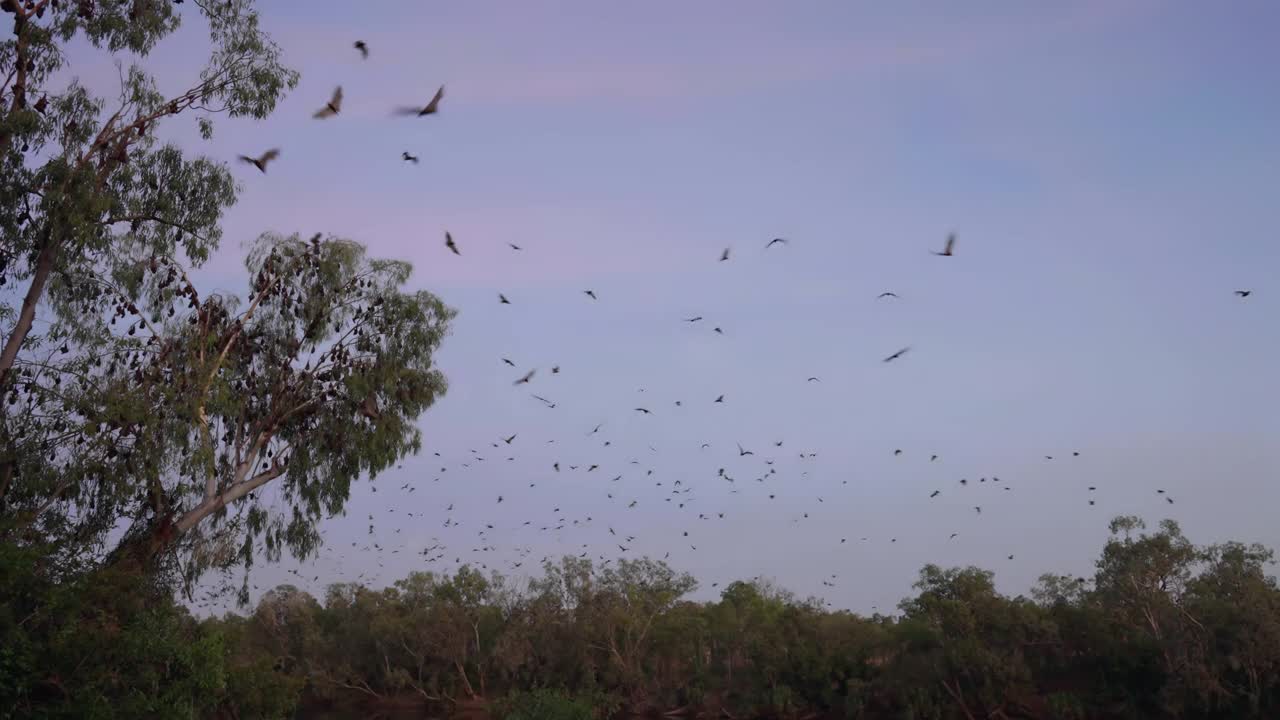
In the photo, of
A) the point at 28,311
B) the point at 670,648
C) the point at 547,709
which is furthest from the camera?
the point at 670,648

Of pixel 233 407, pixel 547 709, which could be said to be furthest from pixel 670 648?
pixel 233 407

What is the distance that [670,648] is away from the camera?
173ft

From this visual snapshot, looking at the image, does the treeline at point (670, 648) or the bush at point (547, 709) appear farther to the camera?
the bush at point (547, 709)

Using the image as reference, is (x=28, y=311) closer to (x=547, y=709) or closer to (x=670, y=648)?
(x=547, y=709)

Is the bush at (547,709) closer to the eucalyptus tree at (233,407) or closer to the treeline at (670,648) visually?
the treeline at (670,648)

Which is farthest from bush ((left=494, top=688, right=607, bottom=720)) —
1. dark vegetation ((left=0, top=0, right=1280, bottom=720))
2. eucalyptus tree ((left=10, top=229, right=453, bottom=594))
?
eucalyptus tree ((left=10, top=229, right=453, bottom=594))

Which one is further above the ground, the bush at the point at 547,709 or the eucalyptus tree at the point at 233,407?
the eucalyptus tree at the point at 233,407

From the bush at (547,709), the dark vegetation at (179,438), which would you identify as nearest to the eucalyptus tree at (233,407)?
the dark vegetation at (179,438)

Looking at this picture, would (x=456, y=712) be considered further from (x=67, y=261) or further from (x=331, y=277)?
(x=67, y=261)

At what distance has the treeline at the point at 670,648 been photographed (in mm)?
15875

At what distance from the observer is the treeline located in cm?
1588

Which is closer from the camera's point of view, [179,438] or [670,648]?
[179,438]

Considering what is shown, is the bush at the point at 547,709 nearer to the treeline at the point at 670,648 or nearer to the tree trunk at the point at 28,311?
the treeline at the point at 670,648

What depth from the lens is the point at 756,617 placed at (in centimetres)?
5344
